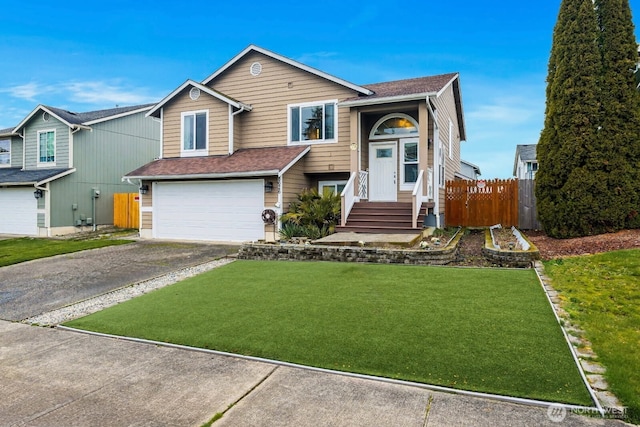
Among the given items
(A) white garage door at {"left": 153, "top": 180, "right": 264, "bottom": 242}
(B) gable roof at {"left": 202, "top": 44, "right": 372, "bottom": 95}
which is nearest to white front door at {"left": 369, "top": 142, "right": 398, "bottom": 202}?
(B) gable roof at {"left": 202, "top": 44, "right": 372, "bottom": 95}

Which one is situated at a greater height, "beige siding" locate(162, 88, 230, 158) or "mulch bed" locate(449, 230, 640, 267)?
"beige siding" locate(162, 88, 230, 158)

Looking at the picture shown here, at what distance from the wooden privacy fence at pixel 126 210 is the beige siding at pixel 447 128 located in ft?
47.0

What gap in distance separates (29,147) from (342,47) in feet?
61.5

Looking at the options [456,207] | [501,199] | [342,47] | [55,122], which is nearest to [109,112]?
[55,122]

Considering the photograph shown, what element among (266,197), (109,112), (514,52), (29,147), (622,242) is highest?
(514,52)

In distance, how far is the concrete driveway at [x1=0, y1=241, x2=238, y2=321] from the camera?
7203 mm

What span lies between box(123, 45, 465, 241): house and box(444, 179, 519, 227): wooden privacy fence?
91 centimetres

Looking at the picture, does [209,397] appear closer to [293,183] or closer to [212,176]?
[293,183]

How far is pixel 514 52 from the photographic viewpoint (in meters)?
23.3

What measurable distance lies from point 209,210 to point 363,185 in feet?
18.4

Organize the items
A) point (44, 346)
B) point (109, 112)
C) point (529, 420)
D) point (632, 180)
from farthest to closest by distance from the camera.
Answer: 1. point (109, 112)
2. point (632, 180)
3. point (44, 346)
4. point (529, 420)

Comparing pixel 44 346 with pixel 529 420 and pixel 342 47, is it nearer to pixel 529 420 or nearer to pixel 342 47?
pixel 529 420

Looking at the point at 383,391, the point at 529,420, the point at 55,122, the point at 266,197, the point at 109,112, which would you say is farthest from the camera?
the point at 109,112

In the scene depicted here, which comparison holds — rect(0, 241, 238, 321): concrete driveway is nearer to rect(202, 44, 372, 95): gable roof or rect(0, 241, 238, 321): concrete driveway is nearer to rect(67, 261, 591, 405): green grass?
rect(67, 261, 591, 405): green grass
